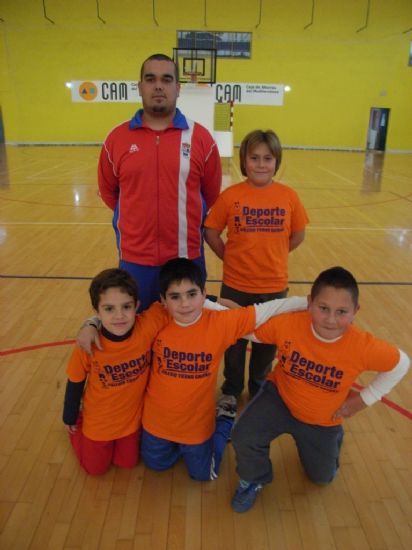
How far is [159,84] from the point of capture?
73.7 inches

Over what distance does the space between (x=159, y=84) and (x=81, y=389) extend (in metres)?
1.34

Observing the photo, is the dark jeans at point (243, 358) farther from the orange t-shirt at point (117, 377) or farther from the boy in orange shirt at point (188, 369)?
the orange t-shirt at point (117, 377)

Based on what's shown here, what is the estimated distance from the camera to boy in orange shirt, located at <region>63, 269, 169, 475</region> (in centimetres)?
181

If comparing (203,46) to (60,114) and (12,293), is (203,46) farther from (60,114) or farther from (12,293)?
(12,293)

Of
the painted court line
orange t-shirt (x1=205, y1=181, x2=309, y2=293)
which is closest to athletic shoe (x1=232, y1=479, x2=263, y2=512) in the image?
orange t-shirt (x1=205, y1=181, x2=309, y2=293)

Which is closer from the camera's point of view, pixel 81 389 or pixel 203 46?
pixel 81 389

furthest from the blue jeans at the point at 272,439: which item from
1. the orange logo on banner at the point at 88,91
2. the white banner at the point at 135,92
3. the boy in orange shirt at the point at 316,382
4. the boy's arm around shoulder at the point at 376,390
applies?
the orange logo on banner at the point at 88,91

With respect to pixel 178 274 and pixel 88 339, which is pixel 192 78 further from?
pixel 88 339

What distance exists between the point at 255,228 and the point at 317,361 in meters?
0.73

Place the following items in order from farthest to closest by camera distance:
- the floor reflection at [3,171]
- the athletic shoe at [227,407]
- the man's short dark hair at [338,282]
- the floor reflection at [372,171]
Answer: the floor reflection at [372,171] < the floor reflection at [3,171] < the athletic shoe at [227,407] < the man's short dark hair at [338,282]

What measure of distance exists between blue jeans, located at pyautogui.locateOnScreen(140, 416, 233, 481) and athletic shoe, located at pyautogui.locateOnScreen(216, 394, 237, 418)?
0.20 meters

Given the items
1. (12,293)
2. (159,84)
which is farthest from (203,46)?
(159,84)

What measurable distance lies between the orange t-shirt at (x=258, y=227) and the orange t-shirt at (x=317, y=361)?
0.43m

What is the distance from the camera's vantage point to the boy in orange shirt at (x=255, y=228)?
6.86ft
